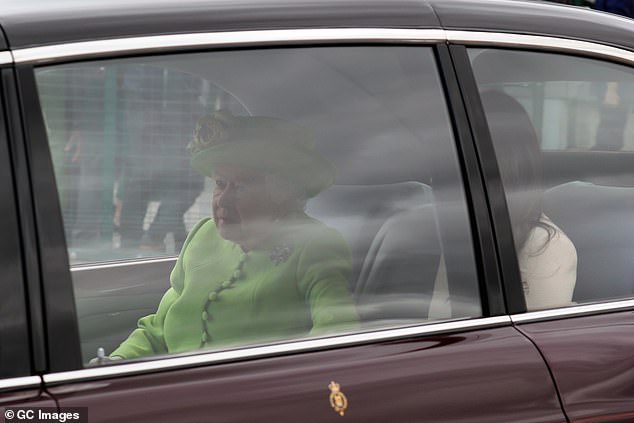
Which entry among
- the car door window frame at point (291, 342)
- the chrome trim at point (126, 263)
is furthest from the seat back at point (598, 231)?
the chrome trim at point (126, 263)

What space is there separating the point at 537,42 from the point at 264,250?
68 centimetres

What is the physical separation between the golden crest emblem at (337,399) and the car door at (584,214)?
416 millimetres

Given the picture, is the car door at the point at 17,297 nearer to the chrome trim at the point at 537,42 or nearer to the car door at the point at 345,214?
the car door at the point at 345,214

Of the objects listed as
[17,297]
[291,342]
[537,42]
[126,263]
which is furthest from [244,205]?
[537,42]

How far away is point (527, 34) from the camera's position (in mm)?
2693

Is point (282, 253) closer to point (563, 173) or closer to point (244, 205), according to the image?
point (244, 205)

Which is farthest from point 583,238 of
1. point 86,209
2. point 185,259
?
point 86,209

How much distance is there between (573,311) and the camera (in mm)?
2666

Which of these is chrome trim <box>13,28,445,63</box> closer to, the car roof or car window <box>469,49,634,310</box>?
the car roof

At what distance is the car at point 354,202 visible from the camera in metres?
2.24

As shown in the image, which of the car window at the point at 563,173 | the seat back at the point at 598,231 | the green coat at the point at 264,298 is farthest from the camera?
the seat back at the point at 598,231

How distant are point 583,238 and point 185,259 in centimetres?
82

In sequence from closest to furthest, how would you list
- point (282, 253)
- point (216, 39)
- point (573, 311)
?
point (216, 39) → point (282, 253) → point (573, 311)

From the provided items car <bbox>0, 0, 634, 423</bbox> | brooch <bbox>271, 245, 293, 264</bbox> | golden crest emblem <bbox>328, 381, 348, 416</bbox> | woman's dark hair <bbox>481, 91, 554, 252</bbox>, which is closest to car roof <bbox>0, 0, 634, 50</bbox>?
car <bbox>0, 0, 634, 423</bbox>
